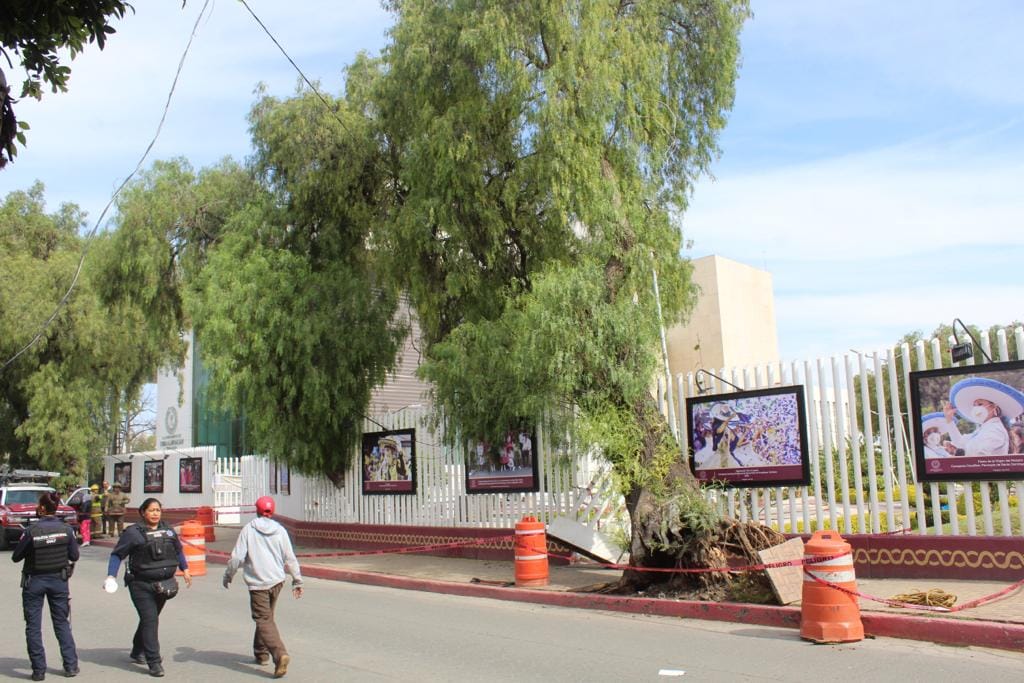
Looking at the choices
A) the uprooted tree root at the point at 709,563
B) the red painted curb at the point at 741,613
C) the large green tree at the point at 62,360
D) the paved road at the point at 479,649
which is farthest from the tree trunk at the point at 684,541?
the large green tree at the point at 62,360

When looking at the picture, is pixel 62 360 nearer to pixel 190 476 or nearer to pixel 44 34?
pixel 190 476

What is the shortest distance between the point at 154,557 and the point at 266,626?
1.28 m

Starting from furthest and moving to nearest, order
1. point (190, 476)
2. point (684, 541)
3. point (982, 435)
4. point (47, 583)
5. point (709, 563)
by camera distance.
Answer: point (190, 476) < point (684, 541) < point (709, 563) < point (982, 435) < point (47, 583)

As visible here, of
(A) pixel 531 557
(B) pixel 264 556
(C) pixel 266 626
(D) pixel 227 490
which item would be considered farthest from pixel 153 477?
(C) pixel 266 626

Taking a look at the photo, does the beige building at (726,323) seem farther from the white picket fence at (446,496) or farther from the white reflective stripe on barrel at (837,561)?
the white reflective stripe on barrel at (837,561)

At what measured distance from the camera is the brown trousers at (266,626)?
7.84 metres

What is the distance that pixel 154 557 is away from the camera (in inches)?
329

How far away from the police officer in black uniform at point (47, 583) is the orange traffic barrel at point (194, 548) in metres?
8.35

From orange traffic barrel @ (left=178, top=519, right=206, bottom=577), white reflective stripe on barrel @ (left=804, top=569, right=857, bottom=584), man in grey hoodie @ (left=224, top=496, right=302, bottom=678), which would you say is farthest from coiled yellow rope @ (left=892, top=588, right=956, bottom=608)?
orange traffic barrel @ (left=178, top=519, right=206, bottom=577)

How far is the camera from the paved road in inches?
298

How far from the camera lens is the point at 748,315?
1686 inches

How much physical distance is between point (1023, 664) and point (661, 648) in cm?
306

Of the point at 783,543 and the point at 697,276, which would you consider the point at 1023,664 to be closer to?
the point at 783,543

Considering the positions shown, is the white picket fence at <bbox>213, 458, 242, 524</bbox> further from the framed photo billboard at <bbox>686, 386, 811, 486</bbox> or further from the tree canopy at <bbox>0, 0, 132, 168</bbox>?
the tree canopy at <bbox>0, 0, 132, 168</bbox>
